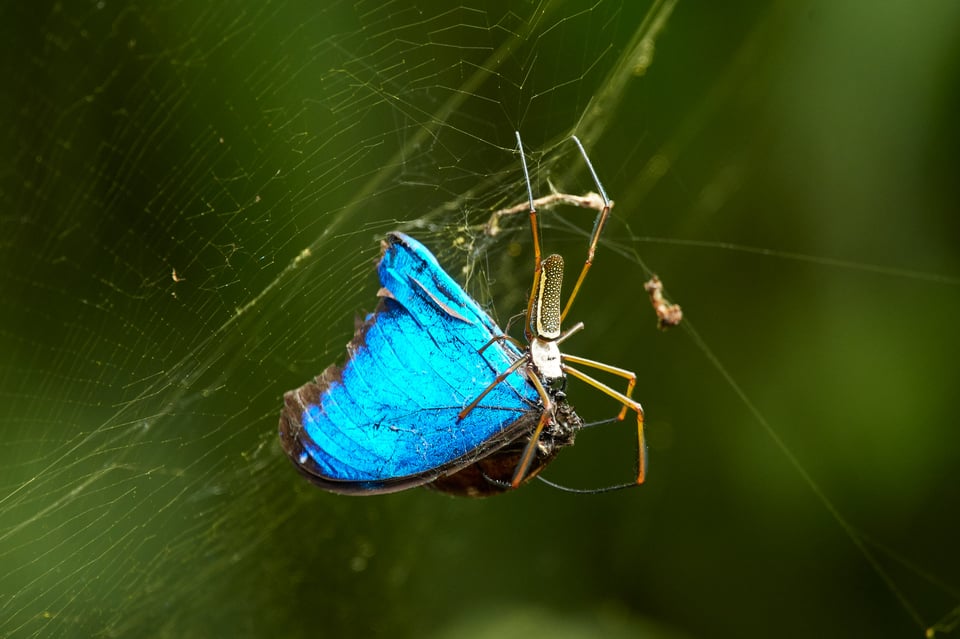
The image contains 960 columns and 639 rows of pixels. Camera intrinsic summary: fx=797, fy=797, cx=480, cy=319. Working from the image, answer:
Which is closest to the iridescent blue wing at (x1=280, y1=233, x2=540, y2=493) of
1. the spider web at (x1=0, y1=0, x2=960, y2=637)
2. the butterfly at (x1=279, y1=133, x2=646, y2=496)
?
the butterfly at (x1=279, y1=133, x2=646, y2=496)

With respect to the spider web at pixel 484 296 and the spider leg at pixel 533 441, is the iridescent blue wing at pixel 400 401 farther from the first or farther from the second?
the spider web at pixel 484 296

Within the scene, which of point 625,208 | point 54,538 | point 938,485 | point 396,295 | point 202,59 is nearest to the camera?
point 396,295

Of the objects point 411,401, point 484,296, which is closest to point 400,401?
point 411,401

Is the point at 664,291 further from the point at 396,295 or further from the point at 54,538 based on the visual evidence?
the point at 54,538

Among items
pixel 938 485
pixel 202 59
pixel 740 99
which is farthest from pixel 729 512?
pixel 202 59

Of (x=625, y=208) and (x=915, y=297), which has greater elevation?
(x=625, y=208)

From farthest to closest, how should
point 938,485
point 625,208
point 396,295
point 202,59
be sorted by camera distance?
point 625,208 < point 938,485 < point 202,59 < point 396,295

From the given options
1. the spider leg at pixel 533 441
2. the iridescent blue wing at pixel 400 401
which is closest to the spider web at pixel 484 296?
the iridescent blue wing at pixel 400 401
